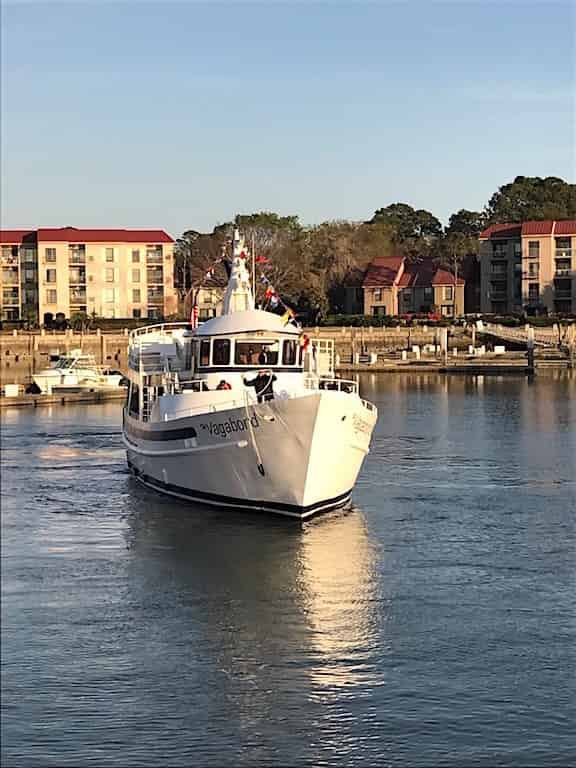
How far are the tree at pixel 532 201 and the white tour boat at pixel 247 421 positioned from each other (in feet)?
338

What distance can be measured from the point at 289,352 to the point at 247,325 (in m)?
1.24

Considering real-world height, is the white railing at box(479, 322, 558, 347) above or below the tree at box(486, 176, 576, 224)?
below

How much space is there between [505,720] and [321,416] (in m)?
11.3

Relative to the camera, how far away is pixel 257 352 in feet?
101

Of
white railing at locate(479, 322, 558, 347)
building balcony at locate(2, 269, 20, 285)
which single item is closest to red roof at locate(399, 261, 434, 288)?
white railing at locate(479, 322, 558, 347)

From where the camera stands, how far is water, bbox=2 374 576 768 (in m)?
15.3

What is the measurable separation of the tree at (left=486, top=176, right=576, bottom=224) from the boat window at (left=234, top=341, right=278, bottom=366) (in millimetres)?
103549

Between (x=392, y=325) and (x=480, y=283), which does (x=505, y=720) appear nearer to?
(x=392, y=325)

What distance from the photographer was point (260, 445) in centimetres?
2694

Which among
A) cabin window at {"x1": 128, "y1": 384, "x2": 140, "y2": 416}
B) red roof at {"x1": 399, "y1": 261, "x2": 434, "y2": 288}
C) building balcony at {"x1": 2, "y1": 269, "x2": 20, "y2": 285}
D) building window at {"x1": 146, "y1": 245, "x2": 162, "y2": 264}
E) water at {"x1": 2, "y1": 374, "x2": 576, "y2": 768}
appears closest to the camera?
water at {"x1": 2, "y1": 374, "x2": 576, "y2": 768}

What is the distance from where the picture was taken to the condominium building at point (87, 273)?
120m

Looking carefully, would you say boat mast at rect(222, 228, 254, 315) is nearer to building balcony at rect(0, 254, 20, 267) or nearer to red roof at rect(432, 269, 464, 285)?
red roof at rect(432, 269, 464, 285)

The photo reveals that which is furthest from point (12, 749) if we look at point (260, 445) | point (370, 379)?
point (370, 379)

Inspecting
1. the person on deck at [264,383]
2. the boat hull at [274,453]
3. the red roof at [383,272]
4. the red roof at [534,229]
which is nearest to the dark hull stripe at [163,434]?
the boat hull at [274,453]
